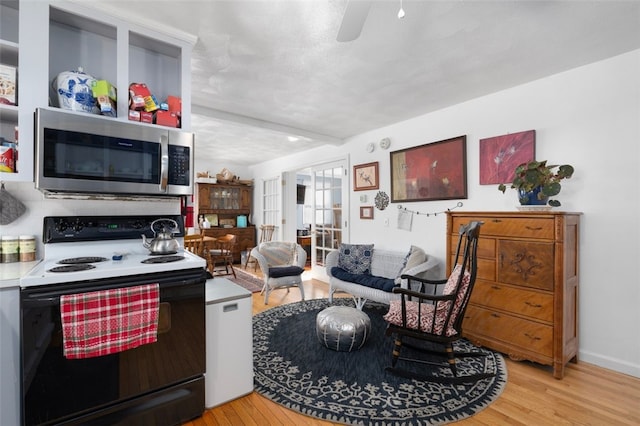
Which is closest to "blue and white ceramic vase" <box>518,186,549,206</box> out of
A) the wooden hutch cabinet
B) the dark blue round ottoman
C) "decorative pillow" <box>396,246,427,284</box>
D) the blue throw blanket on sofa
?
"decorative pillow" <box>396,246,427,284</box>

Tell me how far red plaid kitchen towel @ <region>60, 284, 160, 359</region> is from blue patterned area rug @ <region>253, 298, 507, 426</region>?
0.96 meters

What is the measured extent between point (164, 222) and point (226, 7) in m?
1.41

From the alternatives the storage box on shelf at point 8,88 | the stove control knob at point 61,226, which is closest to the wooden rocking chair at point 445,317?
the stove control knob at point 61,226

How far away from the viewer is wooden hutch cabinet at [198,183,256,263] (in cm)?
645

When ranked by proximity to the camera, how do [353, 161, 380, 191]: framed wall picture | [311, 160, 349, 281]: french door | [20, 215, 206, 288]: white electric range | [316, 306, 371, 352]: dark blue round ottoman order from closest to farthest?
[20, 215, 206, 288]: white electric range, [316, 306, 371, 352]: dark blue round ottoman, [353, 161, 380, 191]: framed wall picture, [311, 160, 349, 281]: french door

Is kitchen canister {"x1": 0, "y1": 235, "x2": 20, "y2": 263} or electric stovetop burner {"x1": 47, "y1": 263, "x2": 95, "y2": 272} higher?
kitchen canister {"x1": 0, "y1": 235, "x2": 20, "y2": 263}

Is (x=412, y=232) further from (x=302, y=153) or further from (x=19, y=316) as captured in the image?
(x=19, y=316)

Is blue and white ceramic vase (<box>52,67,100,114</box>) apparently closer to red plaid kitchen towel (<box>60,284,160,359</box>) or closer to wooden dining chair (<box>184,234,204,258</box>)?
red plaid kitchen towel (<box>60,284,160,359</box>)

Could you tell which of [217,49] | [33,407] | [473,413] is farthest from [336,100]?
[33,407]

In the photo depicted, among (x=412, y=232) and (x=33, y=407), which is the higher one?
(x=412, y=232)

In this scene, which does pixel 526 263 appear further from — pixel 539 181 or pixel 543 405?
pixel 543 405

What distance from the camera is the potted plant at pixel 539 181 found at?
2312 millimetres

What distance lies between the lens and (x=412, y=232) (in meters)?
3.71

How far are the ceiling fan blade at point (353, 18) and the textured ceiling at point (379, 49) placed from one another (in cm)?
38
